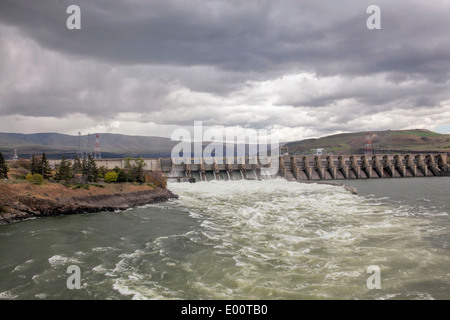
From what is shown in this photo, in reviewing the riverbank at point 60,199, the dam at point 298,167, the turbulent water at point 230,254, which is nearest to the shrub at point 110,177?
the riverbank at point 60,199

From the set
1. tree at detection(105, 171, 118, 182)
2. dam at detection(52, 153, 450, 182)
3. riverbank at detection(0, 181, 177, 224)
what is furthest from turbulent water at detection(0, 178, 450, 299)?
dam at detection(52, 153, 450, 182)

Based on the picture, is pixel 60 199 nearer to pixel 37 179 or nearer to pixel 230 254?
pixel 37 179

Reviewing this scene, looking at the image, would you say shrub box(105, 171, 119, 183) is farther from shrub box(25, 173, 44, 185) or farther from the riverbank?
shrub box(25, 173, 44, 185)

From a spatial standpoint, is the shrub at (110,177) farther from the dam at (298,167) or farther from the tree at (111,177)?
the dam at (298,167)

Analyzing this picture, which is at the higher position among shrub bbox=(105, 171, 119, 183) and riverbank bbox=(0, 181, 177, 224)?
shrub bbox=(105, 171, 119, 183)
